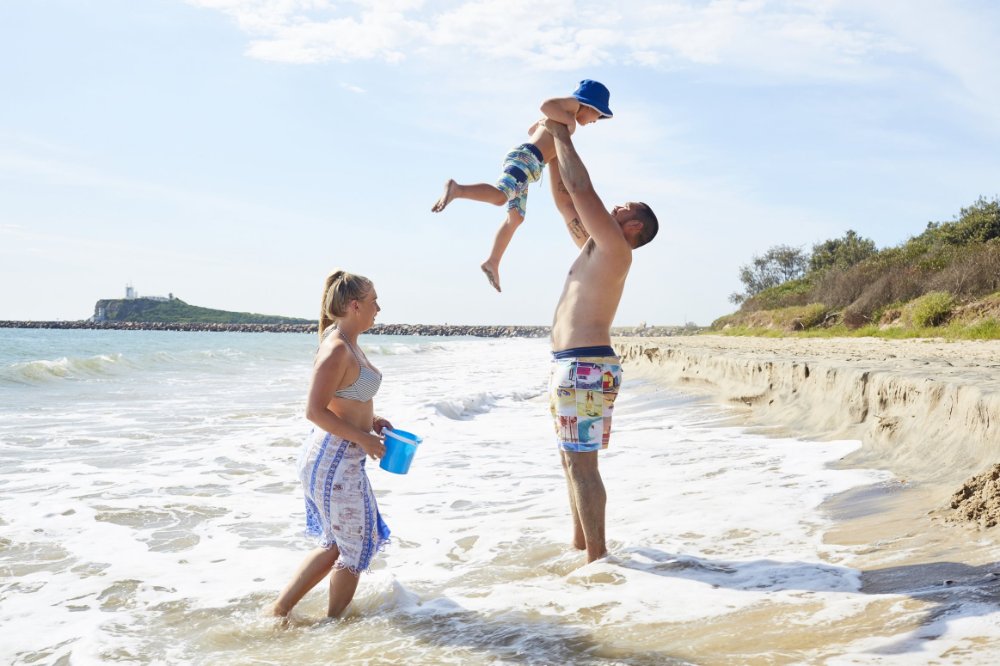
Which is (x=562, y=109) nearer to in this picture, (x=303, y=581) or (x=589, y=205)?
(x=589, y=205)

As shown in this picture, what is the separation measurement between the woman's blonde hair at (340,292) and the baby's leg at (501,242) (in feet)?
2.50

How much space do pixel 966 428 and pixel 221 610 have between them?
4.39m

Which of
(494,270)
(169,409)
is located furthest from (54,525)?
(169,409)

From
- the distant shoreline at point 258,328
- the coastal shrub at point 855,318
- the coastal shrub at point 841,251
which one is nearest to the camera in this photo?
the coastal shrub at point 855,318

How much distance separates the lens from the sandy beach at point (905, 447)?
3311 millimetres

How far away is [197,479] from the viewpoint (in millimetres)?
6531

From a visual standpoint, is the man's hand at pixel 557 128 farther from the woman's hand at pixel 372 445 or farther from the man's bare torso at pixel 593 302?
the woman's hand at pixel 372 445

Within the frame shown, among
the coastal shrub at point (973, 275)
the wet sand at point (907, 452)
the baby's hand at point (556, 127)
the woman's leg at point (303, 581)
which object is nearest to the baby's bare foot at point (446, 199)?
the baby's hand at point (556, 127)

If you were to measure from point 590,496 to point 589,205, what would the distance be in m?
1.35

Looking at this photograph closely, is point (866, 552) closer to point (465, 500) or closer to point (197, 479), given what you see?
point (465, 500)

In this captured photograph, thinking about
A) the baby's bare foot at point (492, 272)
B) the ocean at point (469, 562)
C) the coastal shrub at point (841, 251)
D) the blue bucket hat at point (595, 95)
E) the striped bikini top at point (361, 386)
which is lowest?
the ocean at point (469, 562)

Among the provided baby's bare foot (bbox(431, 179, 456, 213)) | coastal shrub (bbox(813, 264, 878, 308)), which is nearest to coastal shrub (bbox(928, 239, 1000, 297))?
coastal shrub (bbox(813, 264, 878, 308))

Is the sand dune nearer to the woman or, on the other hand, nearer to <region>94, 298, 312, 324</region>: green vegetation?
the woman

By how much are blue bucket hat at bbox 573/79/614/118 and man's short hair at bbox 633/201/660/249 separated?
1.56 feet
